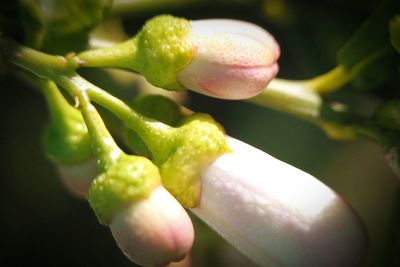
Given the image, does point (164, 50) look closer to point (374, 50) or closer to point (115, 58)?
point (115, 58)

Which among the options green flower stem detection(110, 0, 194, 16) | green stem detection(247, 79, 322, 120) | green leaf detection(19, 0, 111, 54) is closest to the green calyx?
green leaf detection(19, 0, 111, 54)

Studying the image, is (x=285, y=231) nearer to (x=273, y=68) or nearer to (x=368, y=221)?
(x=273, y=68)

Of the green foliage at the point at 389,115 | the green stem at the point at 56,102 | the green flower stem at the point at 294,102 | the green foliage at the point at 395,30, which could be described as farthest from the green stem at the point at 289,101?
the green stem at the point at 56,102

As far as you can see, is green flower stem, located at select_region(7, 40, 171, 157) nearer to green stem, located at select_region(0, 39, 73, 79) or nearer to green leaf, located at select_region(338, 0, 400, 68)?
green stem, located at select_region(0, 39, 73, 79)

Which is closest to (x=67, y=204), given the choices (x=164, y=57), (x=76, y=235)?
(x=76, y=235)

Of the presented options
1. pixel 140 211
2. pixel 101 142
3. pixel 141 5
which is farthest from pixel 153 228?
pixel 141 5

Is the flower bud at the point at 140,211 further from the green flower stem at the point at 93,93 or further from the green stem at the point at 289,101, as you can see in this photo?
the green stem at the point at 289,101

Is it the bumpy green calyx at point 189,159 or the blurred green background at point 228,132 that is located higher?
the bumpy green calyx at point 189,159
